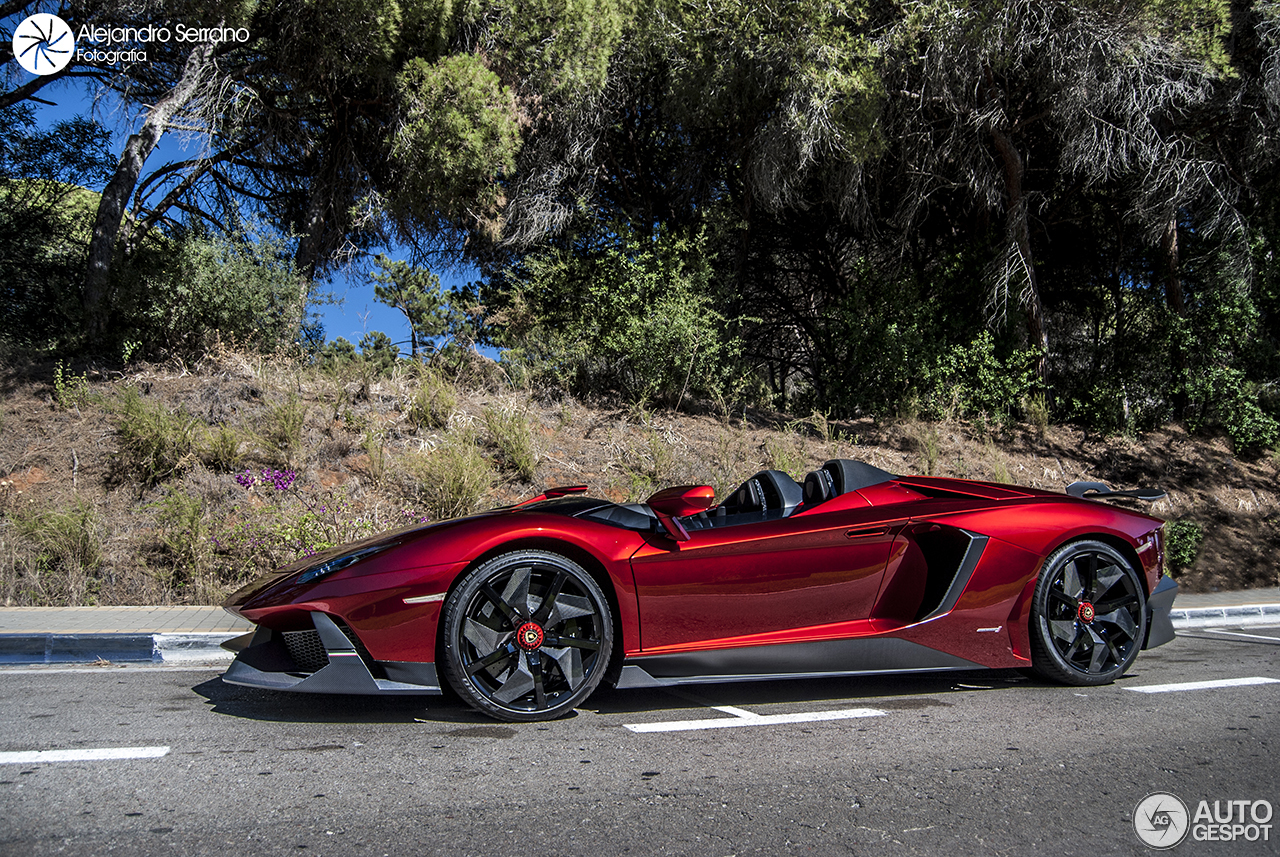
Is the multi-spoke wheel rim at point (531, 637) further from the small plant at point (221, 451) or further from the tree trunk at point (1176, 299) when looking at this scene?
the tree trunk at point (1176, 299)

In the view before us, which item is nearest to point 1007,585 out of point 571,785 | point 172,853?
point 571,785

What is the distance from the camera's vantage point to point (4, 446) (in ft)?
27.3

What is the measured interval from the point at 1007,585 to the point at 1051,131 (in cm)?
1133

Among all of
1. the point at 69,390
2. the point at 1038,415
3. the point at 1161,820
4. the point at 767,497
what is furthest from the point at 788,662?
the point at 1038,415

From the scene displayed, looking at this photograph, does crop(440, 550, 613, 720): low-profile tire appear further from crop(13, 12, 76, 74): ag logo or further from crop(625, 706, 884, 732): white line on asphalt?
crop(13, 12, 76, 74): ag logo

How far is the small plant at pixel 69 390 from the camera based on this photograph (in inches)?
352

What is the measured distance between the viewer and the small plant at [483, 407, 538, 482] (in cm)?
882

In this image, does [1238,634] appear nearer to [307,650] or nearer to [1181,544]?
[1181,544]

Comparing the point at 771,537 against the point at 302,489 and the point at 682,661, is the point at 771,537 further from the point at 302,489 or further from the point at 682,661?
the point at 302,489

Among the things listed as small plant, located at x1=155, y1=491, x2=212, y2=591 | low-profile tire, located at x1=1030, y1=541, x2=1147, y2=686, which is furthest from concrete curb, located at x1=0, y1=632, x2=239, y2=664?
low-profile tire, located at x1=1030, y1=541, x2=1147, y2=686

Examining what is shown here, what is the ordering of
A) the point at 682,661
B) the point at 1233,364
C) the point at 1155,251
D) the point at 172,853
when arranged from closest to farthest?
the point at 172,853 < the point at 682,661 < the point at 1233,364 < the point at 1155,251

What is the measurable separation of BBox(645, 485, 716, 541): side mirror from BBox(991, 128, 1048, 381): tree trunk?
34.3 ft

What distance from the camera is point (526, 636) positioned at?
341 cm

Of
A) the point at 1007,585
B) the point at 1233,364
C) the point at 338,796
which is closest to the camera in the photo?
the point at 338,796
